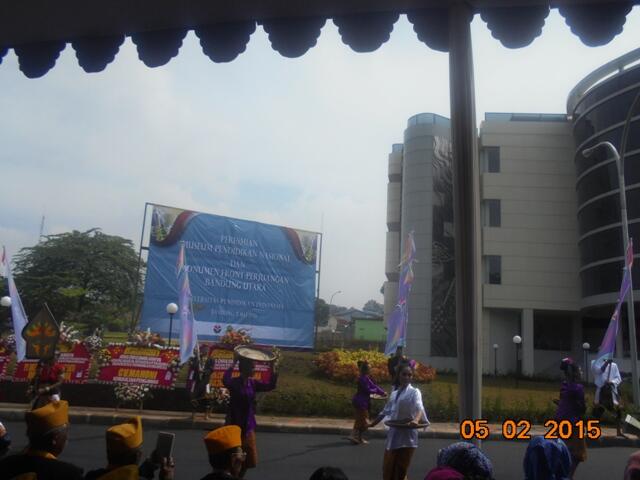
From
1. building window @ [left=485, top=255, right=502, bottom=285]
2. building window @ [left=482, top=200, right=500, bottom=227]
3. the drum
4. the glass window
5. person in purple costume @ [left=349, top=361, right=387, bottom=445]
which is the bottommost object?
person in purple costume @ [left=349, top=361, right=387, bottom=445]


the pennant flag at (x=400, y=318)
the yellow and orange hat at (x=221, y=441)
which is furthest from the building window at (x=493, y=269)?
the yellow and orange hat at (x=221, y=441)

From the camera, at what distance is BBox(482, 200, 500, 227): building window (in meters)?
37.6

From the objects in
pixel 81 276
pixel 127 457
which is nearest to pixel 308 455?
pixel 127 457

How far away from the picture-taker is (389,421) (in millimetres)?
5797

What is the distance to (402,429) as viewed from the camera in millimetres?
5730

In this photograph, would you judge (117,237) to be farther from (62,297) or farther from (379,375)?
→ (379,375)

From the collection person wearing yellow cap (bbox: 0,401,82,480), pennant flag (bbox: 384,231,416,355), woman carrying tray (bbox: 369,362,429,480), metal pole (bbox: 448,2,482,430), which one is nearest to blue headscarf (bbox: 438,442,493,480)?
metal pole (bbox: 448,2,482,430)

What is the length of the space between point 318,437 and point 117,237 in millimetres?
30623

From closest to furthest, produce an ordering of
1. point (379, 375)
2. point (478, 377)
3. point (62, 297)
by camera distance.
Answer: point (478, 377)
point (379, 375)
point (62, 297)

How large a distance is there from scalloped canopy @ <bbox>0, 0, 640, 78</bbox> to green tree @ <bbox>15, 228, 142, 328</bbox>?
31.8 metres

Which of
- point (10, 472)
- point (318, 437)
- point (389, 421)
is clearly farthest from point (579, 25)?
point (318, 437)

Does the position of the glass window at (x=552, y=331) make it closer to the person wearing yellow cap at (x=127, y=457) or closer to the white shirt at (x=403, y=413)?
the white shirt at (x=403, y=413)

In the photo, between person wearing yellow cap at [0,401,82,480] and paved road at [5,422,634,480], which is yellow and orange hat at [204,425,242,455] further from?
paved road at [5,422,634,480]

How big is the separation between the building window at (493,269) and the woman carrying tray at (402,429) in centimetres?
3281
